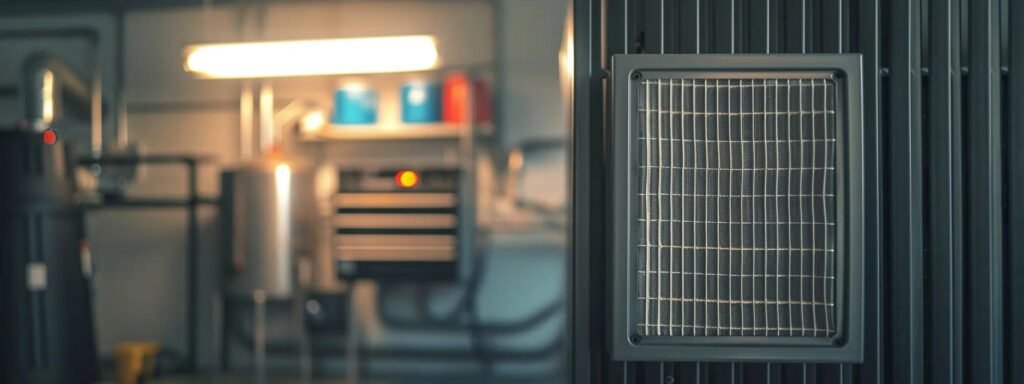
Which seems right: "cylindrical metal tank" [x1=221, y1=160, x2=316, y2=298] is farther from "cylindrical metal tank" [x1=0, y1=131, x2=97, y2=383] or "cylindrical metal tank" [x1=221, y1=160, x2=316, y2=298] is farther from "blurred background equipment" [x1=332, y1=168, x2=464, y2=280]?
"cylindrical metal tank" [x1=0, y1=131, x2=97, y2=383]

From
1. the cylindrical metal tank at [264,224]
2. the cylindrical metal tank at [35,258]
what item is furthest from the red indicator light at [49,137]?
the cylindrical metal tank at [264,224]

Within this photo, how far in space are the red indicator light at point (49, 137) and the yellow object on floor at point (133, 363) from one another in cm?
107

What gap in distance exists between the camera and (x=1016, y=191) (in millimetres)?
1324

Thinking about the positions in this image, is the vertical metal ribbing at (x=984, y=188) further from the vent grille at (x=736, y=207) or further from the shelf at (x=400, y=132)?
the shelf at (x=400, y=132)

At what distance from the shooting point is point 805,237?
1.27 metres

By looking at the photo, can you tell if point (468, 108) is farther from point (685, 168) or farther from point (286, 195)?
point (685, 168)

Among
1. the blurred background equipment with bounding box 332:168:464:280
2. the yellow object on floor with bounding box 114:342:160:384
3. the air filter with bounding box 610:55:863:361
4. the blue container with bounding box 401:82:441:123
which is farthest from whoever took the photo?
the yellow object on floor with bounding box 114:342:160:384

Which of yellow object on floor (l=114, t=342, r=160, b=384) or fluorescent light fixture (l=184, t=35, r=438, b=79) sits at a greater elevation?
fluorescent light fixture (l=184, t=35, r=438, b=79)

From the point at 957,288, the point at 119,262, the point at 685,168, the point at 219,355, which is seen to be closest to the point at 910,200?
the point at 957,288

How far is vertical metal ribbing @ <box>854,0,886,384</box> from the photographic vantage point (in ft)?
4.31

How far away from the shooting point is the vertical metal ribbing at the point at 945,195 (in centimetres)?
132

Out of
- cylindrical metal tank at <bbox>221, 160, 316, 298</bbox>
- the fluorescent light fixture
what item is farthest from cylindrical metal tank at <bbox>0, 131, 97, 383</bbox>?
the fluorescent light fixture

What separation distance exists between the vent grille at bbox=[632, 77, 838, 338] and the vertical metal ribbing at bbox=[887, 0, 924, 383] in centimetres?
13

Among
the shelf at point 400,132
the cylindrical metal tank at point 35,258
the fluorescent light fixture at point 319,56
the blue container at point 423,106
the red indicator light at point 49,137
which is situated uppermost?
the fluorescent light fixture at point 319,56
